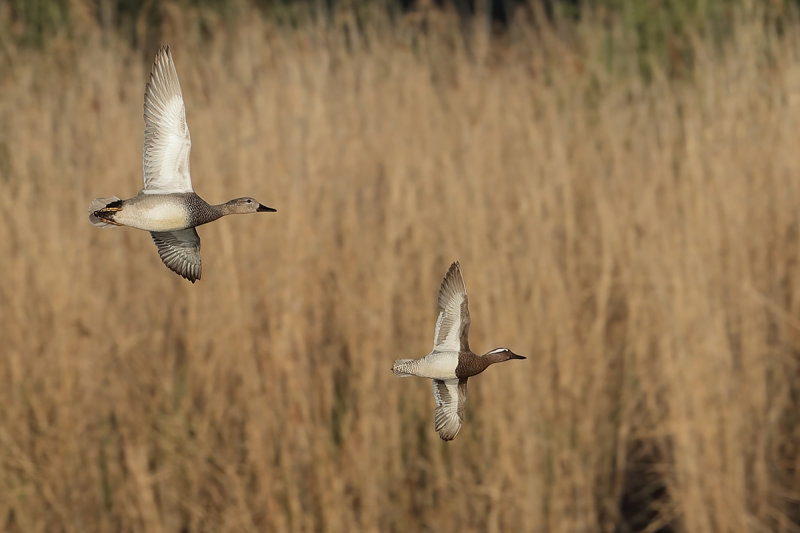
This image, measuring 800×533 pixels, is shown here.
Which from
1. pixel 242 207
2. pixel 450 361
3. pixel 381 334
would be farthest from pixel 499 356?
pixel 381 334

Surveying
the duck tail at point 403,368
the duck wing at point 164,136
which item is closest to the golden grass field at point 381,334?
the duck wing at point 164,136

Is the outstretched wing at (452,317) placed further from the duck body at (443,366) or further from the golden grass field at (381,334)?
the golden grass field at (381,334)

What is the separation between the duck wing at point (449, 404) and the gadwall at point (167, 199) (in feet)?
0.51

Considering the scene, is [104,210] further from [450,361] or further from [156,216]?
[450,361]

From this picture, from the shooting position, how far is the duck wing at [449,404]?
0.64 meters

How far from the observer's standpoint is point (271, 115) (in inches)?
152

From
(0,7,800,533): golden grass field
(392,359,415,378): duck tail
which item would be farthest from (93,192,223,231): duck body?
(0,7,800,533): golden grass field

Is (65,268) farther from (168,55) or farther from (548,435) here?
(168,55)

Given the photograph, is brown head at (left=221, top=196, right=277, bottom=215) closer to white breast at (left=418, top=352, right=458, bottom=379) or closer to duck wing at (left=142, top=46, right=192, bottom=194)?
duck wing at (left=142, top=46, right=192, bottom=194)

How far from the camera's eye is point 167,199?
2.06 ft

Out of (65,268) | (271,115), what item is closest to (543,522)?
(271,115)

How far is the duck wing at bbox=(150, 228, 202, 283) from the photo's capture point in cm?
67

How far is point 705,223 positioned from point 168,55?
12.7ft

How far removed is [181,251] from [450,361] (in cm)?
20
